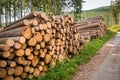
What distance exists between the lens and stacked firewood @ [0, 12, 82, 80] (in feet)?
26.0

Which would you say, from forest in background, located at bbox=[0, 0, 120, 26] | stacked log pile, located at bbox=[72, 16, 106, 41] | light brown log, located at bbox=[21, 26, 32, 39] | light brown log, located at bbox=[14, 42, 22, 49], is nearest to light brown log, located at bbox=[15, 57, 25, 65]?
light brown log, located at bbox=[14, 42, 22, 49]

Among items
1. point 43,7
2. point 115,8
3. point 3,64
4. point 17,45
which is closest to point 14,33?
point 17,45

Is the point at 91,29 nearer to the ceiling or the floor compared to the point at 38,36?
nearer to the floor

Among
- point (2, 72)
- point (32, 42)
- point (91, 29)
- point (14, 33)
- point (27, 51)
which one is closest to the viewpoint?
point (2, 72)

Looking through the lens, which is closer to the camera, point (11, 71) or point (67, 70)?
point (11, 71)

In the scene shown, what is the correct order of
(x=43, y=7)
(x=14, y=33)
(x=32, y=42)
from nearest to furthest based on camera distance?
(x=32, y=42)
(x=14, y=33)
(x=43, y=7)

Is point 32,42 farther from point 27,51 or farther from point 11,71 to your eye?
point 11,71

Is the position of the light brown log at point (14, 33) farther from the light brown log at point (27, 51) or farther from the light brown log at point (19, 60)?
the light brown log at point (19, 60)

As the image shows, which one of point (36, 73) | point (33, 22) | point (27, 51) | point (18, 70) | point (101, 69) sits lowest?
point (101, 69)

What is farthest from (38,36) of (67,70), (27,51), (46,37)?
(67,70)

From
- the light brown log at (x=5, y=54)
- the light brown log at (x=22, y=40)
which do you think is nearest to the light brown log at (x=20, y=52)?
the light brown log at (x=22, y=40)

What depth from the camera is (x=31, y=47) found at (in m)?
8.68

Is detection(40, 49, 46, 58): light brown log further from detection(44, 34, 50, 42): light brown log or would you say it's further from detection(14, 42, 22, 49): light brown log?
detection(14, 42, 22, 49): light brown log

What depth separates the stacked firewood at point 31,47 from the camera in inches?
313
